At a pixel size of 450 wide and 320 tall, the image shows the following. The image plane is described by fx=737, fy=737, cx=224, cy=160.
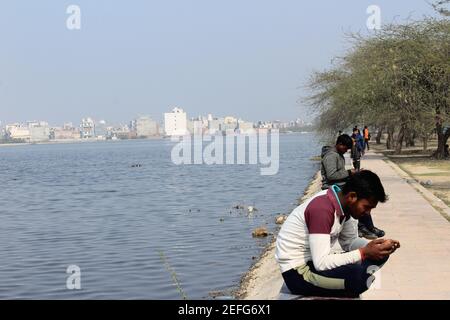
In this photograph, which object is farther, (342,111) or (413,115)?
(342,111)

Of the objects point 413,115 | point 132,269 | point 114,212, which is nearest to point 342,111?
point 413,115

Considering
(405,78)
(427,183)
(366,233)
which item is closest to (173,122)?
(405,78)

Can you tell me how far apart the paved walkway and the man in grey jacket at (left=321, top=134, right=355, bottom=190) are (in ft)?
4.03

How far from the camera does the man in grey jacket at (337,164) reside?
31.7 feet

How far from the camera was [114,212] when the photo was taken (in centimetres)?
2602

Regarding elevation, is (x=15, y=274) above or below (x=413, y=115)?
below

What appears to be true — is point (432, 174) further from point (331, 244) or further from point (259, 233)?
point (331, 244)

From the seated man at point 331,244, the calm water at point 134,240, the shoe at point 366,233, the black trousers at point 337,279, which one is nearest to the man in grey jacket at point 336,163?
the shoe at point 366,233

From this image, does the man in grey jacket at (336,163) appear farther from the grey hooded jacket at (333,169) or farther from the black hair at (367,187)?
the black hair at (367,187)

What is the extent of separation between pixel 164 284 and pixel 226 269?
1546mm

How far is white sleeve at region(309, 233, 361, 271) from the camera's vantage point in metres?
5.12

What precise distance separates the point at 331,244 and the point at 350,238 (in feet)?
1.11

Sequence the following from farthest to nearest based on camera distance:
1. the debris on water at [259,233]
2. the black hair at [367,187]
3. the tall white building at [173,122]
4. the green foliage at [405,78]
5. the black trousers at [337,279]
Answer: the tall white building at [173,122], the green foliage at [405,78], the debris on water at [259,233], the black trousers at [337,279], the black hair at [367,187]
